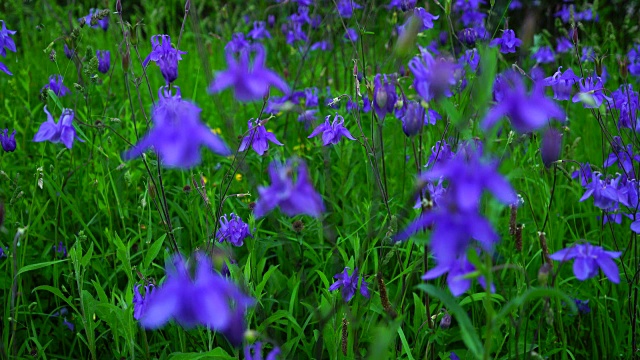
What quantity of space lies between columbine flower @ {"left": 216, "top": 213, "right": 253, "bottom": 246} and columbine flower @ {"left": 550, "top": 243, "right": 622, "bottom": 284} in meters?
1.14

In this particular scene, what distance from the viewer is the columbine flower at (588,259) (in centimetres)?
147

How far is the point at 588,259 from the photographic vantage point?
1521mm

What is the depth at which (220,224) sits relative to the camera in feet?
7.97

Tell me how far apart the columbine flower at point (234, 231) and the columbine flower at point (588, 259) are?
114cm

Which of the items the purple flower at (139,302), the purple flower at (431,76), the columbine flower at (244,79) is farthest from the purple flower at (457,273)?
the purple flower at (139,302)

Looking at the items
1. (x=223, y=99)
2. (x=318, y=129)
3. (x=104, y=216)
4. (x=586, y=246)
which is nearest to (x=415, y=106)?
(x=586, y=246)

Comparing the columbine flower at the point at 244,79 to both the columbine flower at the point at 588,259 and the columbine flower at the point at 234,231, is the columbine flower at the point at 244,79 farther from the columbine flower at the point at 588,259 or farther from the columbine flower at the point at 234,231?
the columbine flower at the point at 234,231

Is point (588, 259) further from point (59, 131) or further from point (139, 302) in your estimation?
point (59, 131)

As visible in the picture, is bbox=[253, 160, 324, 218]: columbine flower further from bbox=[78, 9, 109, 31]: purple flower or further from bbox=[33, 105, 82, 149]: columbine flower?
bbox=[78, 9, 109, 31]: purple flower

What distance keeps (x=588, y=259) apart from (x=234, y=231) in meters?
1.19

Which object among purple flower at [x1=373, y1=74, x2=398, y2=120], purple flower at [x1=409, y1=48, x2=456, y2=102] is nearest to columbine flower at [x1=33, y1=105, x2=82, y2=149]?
purple flower at [x1=373, y1=74, x2=398, y2=120]

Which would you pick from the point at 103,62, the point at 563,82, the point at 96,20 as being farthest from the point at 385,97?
the point at 103,62

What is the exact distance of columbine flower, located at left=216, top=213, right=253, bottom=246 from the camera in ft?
7.52

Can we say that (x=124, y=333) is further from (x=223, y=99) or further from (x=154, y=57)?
(x=223, y=99)
